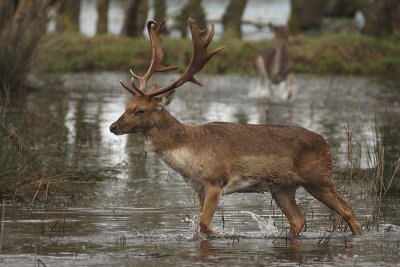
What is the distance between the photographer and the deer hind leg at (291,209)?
35.6 feet

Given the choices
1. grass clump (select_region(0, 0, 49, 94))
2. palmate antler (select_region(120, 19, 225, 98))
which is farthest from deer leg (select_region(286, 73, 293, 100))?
palmate antler (select_region(120, 19, 225, 98))

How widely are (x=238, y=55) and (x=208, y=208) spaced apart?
2003cm

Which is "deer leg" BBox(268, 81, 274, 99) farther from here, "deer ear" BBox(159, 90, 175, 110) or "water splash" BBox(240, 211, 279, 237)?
"deer ear" BBox(159, 90, 175, 110)

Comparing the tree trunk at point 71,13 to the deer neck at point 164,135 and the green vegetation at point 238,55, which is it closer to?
the green vegetation at point 238,55

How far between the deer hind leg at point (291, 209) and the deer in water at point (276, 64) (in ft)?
45.5

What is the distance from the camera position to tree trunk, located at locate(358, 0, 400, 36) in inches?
1302

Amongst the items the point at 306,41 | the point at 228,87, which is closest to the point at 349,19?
the point at 306,41

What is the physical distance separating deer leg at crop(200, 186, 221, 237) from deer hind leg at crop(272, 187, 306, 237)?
0.84 m

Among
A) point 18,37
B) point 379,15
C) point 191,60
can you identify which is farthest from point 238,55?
point 191,60

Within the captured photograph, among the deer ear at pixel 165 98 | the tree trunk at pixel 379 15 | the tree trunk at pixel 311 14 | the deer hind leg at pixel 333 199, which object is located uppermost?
the tree trunk at pixel 311 14

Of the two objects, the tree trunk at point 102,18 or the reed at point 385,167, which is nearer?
the reed at point 385,167

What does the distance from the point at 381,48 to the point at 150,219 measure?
66.2ft

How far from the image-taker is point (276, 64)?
25.5m

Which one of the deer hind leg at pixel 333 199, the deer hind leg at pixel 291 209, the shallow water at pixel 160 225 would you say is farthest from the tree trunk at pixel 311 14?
the deer hind leg at pixel 333 199
